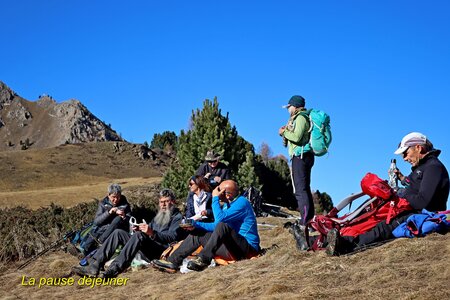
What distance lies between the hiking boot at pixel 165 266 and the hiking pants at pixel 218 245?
0.06 meters

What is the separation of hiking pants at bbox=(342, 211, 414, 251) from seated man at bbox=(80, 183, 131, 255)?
434 centimetres

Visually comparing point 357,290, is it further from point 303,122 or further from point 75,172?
point 75,172

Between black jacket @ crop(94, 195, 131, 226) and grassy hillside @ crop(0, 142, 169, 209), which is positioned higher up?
grassy hillside @ crop(0, 142, 169, 209)

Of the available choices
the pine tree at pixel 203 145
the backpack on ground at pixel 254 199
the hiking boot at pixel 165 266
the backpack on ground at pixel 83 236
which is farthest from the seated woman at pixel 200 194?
the pine tree at pixel 203 145

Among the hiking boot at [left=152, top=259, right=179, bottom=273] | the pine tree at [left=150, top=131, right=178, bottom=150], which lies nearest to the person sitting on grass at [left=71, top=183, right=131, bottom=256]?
the hiking boot at [left=152, top=259, right=179, bottom=273]

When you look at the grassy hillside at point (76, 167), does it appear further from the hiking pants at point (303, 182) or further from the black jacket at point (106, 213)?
the hiking pants at point (303, 182)

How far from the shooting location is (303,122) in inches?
364

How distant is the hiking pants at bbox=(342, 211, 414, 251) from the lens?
740 centimetres

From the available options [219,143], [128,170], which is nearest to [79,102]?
[128,170]

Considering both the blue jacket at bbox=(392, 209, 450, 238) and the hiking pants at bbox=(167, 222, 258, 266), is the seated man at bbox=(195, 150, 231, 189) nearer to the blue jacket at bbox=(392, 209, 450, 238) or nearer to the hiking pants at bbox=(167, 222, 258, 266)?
the hiking pants at bbox=(167, 222, 258, 266)

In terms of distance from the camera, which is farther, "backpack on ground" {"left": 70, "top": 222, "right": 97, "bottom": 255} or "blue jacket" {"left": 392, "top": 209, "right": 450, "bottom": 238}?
"backpack on ground" {"left": 70, "top": 222, "right": 97, "bottom": 255}

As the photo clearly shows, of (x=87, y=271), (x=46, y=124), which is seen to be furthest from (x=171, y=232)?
(x=46, y=124)

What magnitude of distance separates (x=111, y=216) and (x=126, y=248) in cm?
108

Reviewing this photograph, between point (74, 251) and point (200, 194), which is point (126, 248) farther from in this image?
point (74, 251)
